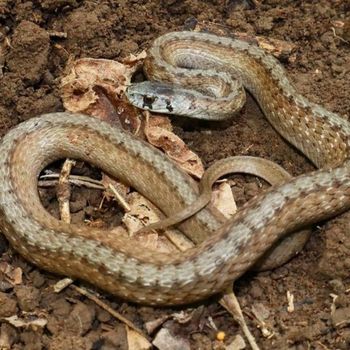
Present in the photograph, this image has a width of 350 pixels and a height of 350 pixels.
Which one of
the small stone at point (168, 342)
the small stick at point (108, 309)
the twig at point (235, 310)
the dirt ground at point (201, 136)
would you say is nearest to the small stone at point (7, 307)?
the dirt ground at point (201, 136)

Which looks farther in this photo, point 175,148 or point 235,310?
point 175,148

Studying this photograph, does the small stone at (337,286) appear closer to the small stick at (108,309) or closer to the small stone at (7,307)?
the small stick at (108,309)

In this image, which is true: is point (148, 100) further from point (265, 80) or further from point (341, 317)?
point (341, 317)

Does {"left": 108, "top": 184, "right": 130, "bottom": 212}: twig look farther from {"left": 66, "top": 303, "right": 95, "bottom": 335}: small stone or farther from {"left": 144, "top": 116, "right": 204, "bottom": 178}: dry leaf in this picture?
{"left": 66, "top": 303, "right": 95, "bottom": 335}: small stone

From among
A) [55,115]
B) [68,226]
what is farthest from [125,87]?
[68,226]

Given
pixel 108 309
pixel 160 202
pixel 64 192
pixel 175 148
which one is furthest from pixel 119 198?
pixel 108 309

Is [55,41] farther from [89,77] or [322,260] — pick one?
[322,260]
